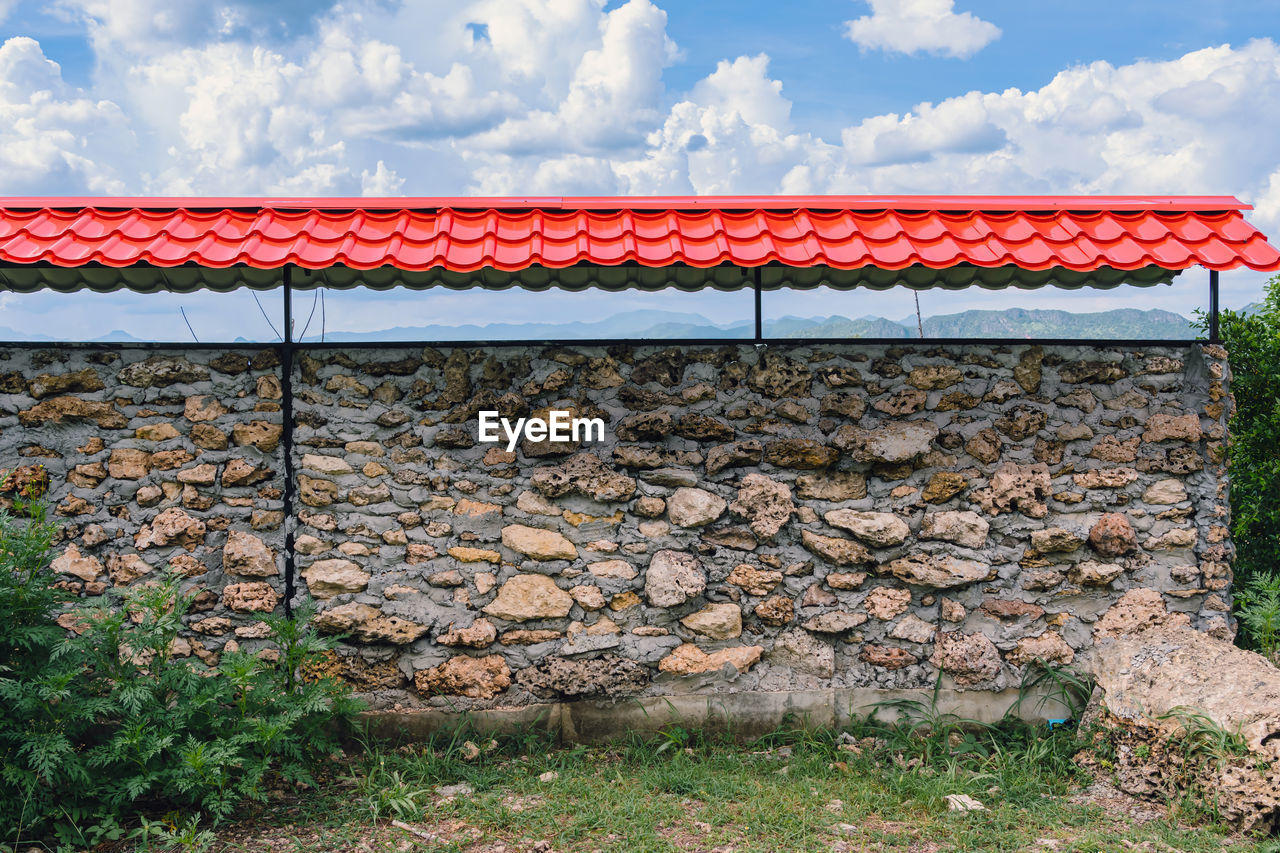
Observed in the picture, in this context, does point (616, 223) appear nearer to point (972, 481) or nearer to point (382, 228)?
point (382, 228)

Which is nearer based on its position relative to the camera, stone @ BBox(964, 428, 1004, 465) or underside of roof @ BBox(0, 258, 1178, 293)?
stone @ BBox(964, 428, 1004, 465)

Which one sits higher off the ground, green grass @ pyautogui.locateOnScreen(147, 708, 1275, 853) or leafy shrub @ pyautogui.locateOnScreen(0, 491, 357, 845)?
leafy shrub @ pyautogui.locateOnScreen(0, 491, 357, 845)

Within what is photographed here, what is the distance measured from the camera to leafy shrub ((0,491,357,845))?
12.6 ft

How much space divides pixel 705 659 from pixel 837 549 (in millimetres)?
1025

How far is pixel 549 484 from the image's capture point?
4.80m

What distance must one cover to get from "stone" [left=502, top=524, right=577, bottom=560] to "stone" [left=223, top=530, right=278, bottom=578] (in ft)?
4.61

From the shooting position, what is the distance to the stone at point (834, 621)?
16.0 ft

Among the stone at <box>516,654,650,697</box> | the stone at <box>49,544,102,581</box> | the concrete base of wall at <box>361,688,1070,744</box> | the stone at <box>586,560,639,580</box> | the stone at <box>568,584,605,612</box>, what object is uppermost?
the stone at <box>49,544,102,581</box>

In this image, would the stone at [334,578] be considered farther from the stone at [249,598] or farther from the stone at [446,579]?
the stone at [446,579]

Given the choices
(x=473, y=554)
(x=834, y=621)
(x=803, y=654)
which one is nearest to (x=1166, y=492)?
(x=834, y=621)

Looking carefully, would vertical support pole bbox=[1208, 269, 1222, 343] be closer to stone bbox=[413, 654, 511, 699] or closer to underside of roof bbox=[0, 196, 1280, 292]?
underside of roof bbox=[0, 196, 1280, 292]

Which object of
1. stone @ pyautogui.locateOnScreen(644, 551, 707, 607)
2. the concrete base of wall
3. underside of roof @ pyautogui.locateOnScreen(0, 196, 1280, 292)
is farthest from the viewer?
the concrete base of wall

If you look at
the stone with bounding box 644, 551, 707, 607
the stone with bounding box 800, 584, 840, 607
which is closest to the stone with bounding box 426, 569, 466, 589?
the stone with bounding box 644, 551, 707, 607

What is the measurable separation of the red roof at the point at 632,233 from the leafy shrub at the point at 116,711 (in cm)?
171
